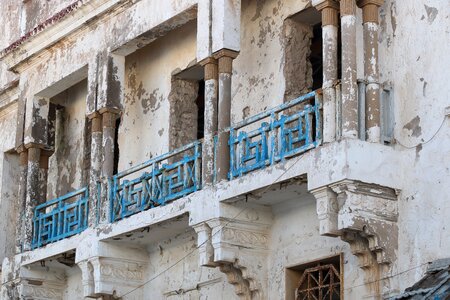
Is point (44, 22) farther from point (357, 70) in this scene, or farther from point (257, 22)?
point (357, 70)

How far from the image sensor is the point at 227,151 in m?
13.7

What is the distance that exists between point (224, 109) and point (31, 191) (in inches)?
171

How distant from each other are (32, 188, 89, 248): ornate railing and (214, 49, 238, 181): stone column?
9.48 ft

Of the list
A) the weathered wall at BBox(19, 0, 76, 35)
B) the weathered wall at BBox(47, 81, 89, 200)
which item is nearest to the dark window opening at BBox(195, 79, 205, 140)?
the weathered wall at BBox(47, 81, 89, 200)

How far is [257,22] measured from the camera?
49.1 feet

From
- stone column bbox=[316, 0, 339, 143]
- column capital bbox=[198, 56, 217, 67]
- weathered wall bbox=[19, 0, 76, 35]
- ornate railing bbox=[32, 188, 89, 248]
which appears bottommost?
ornate railing bbox=[32, 188, 89, 248]

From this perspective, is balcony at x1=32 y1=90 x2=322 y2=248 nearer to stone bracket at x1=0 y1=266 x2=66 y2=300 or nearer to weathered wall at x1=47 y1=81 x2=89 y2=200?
stone bracket at x1=0 y1=266 x2=66 y2=300

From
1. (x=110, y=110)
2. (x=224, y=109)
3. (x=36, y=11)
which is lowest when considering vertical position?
(x=224, y=109)

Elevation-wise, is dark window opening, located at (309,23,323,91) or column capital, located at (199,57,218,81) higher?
dark window opening, located at (309,23,323,91)

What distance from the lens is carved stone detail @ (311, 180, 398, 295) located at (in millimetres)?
11945

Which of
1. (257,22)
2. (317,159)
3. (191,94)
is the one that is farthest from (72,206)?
(317,159)

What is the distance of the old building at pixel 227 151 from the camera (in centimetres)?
1214

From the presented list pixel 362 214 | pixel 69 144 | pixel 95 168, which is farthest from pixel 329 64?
pixel 69 144

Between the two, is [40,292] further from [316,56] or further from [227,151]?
[316,56]
